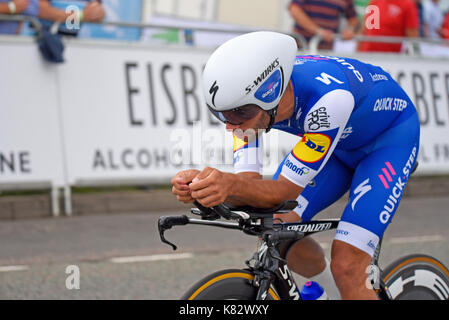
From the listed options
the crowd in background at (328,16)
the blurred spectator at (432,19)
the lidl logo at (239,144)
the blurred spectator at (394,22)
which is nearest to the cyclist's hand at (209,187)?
the lidl logo at (239,144)

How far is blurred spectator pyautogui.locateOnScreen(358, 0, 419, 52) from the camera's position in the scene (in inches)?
398

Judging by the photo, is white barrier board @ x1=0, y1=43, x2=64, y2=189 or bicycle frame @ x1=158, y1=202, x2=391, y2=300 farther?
white barrier board @ x1=0, y1=43, x2=64, y2=189

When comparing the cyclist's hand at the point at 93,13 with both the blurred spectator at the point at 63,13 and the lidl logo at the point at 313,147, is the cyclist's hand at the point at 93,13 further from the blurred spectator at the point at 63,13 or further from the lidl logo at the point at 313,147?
the lidl logo at the point at 313,147

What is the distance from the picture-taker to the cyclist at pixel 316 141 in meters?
2.88

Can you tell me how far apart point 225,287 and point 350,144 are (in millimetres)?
1043

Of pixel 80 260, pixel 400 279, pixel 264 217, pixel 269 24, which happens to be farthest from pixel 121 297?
pixel 269 24

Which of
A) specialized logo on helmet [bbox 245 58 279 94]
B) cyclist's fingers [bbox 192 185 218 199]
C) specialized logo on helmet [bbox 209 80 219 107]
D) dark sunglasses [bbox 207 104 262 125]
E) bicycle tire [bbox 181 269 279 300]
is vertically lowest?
bicycle tire [bbox 181 269 279 300]

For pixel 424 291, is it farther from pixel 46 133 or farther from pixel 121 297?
pixel 46 133

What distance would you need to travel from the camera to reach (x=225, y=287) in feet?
9.73

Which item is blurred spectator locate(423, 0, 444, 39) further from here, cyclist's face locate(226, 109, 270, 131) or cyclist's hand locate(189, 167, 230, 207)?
cyclist's hand locate(189, 167, 230, 207)

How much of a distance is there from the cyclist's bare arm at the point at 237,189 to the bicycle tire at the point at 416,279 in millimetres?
1040

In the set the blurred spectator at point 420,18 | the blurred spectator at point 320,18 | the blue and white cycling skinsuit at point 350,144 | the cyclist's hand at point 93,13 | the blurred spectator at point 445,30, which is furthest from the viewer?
the blurred spectator at point 445,30

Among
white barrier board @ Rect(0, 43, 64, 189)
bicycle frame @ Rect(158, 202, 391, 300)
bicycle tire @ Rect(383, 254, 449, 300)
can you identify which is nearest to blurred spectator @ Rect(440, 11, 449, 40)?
white barrier board @ Rect(0, 43, 64, 189)

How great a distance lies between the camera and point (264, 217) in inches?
117
